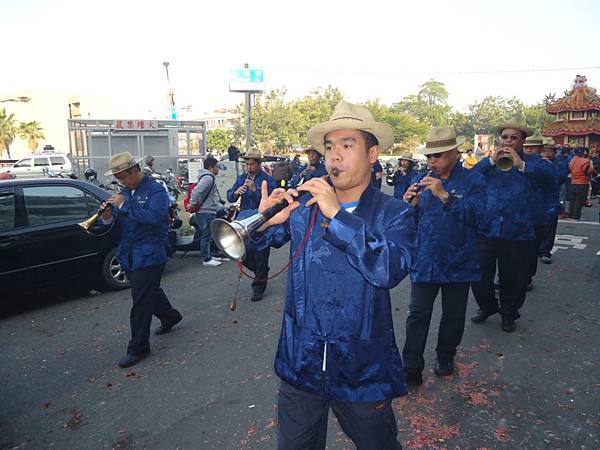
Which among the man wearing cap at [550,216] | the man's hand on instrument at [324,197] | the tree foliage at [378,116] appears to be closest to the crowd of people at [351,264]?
the man's hand on instrument at [324,197]

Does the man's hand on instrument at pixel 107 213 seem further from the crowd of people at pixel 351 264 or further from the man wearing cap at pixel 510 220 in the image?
the man wearing cap at pixel 510 220

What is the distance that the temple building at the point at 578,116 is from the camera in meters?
30.9

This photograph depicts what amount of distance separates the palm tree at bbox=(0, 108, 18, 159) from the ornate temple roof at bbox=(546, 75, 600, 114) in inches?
2276

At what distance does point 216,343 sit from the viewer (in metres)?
4.62

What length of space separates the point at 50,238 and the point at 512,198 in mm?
5386

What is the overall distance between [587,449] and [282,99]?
49388mm

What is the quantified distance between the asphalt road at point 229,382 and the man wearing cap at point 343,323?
3.72 ft

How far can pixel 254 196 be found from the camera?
21.2ft

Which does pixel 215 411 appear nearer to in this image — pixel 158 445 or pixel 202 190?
pixel 158 445

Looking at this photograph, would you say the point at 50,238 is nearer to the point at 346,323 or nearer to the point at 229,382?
the point at 229,382

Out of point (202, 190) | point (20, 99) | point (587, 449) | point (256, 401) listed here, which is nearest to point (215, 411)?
point (256, 401)

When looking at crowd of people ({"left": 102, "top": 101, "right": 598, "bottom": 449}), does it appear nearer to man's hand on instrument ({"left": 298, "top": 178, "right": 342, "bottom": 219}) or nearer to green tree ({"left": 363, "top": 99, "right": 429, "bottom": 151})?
man's hand on instrument ({"left": 298, "top": 178, "right": 342, "bottom": 219})

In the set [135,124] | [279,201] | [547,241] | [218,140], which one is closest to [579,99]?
[547,241]

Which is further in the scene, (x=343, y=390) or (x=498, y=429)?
(x=498, y=429)
